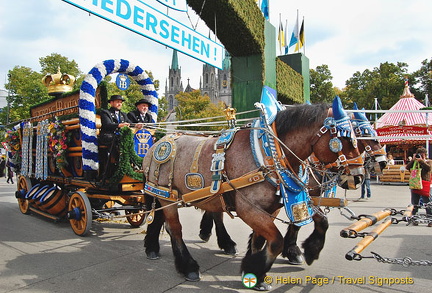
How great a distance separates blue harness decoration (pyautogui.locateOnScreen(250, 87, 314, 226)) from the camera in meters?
3.05

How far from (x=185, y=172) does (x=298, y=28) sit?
15925mm

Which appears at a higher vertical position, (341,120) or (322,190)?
(341,120)

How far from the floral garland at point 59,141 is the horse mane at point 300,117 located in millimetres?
4367

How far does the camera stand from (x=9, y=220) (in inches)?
267

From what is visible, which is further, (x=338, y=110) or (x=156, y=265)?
(x=156, y=265)

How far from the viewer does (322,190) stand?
3428 millimetres

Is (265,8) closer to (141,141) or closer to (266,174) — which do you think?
(141,141)

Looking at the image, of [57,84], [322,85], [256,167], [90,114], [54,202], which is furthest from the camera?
[322,85]

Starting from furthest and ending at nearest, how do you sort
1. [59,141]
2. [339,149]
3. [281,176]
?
[59,141]
[281,176]
[339,149]

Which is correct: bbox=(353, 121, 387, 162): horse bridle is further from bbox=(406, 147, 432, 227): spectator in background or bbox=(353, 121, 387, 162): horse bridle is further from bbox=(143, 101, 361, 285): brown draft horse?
bbox=(406, 147, 432, 227): spectator in background

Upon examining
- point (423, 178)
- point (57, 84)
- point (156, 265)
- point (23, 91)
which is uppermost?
point (23, 91)

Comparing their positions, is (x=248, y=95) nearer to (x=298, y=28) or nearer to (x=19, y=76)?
(x=298, y=28)

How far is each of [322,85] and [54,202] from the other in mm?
36795

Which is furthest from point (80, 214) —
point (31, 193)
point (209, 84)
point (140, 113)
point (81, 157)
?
point (209, 84)
